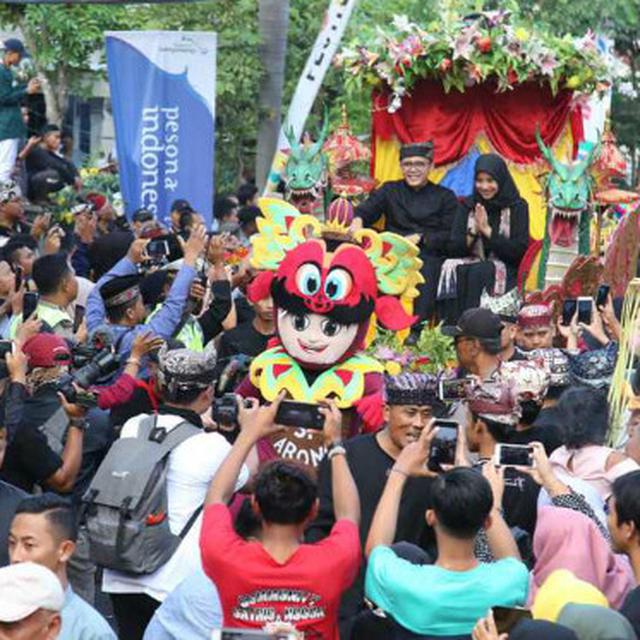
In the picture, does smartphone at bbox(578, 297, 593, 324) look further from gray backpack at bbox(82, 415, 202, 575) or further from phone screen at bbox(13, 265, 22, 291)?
gray backpack at bbox(82, 415, 202, 575)

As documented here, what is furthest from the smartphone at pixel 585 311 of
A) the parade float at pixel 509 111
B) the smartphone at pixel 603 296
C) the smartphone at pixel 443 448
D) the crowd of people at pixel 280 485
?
the smartphone at pixel 443 448

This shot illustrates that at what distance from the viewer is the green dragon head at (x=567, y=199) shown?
13555 mm

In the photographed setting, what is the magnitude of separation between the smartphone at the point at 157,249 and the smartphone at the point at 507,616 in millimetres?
6490

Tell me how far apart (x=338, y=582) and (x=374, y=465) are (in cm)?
107

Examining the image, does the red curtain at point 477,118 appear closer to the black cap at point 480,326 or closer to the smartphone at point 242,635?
the black cap at point 480,326

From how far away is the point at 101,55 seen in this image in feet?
85.3

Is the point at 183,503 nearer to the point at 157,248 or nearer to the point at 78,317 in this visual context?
the point at 78,317

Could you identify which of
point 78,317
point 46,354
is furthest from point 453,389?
point 78,317

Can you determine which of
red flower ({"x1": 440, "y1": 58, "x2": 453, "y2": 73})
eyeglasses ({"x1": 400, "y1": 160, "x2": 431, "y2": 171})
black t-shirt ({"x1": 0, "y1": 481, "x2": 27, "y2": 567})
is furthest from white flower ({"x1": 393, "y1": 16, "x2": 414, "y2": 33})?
black t-shirt ({"x1": 0, "y1": 481, "x2": 27, "y2": 567})

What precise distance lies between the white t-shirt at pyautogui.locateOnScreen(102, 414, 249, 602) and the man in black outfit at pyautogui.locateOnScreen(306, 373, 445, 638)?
378 millimetres

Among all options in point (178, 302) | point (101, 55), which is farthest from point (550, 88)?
point (101, 55)

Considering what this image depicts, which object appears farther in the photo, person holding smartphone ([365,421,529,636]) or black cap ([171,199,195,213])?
black cap ([171,199,195,213])

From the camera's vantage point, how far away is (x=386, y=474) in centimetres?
709

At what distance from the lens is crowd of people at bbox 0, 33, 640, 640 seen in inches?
234
